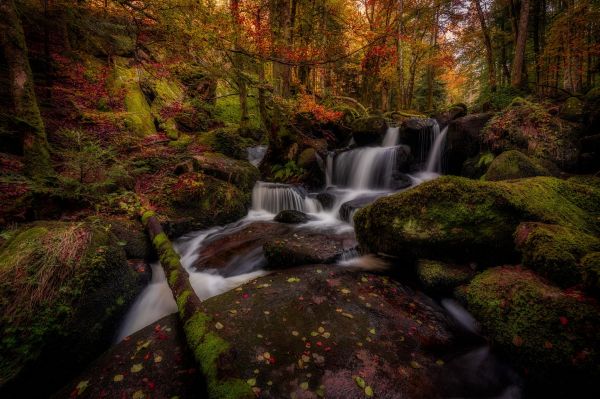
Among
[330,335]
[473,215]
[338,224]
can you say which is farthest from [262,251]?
[473,215]

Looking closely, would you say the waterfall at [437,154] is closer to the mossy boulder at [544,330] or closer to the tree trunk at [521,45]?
the tree trunk at [521,45]

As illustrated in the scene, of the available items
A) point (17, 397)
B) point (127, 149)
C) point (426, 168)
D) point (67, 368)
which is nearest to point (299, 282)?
point (67, 368)

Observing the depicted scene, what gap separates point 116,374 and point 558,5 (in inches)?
930

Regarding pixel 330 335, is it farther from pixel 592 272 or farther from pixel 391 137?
pixel 391 137

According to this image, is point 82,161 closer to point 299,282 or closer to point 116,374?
point 116,374

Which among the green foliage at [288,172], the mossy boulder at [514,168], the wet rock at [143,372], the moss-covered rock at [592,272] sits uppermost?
the mossy boulder at [514,168]

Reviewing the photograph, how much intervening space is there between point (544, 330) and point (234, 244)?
574 cm

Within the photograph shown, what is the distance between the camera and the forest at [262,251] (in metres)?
2.73

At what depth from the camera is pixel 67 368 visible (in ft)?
9.66

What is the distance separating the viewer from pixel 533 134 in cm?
737

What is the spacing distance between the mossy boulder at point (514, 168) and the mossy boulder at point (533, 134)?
0.98m

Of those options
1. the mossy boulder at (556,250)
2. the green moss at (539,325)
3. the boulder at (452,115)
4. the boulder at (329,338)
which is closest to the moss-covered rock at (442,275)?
the boulder at (329,338)

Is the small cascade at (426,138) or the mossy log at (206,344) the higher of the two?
the small cascade at (426,138)

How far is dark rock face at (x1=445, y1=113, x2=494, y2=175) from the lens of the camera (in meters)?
8.92
